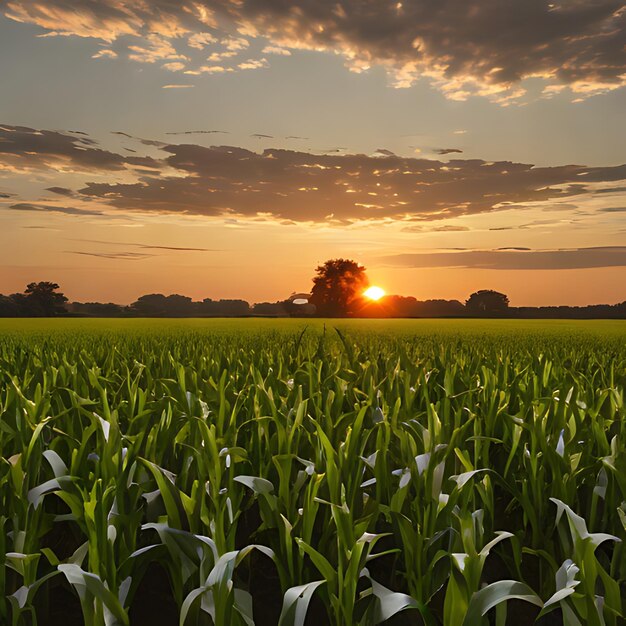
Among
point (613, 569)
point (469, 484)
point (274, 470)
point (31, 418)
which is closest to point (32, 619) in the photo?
point (274, 470)

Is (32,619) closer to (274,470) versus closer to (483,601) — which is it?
(274,470)

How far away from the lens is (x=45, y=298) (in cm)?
7262

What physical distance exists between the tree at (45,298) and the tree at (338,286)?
3301 centimetres

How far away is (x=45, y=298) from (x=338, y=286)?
39.1m

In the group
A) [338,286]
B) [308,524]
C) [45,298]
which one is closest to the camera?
[308,524]

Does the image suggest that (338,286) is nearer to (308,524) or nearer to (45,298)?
(45,298)

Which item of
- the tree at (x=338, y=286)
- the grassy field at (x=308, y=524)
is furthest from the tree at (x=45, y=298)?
the grassy field at (x=308, y=524)

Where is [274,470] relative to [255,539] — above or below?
above

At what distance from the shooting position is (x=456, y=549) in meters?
1.67

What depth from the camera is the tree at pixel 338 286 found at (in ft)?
277

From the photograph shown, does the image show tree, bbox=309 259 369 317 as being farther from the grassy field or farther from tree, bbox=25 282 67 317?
the grassy field

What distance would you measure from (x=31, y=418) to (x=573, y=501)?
2.28 m

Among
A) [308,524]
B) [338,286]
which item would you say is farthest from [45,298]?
[308,524]

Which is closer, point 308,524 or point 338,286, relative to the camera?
point 308,524
